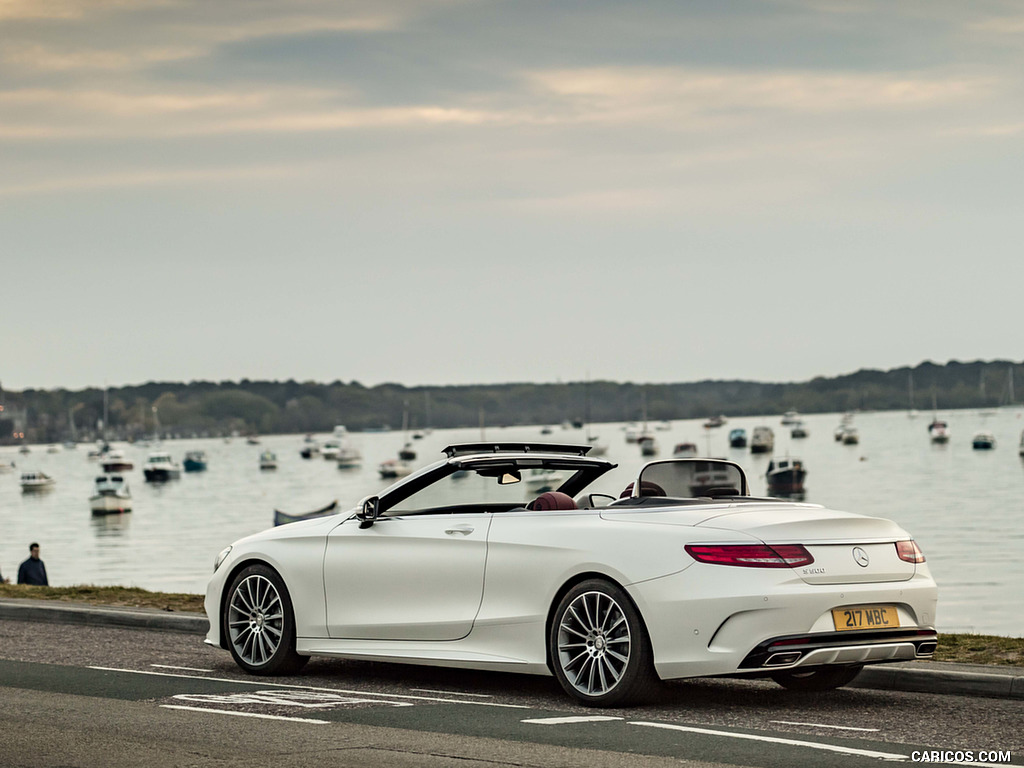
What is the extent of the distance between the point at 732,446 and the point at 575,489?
188 meters

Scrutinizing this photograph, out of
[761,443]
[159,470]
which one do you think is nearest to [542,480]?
[159,470]

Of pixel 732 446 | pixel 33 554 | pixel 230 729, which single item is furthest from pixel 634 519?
pixel 732 446

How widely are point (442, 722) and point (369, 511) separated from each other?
2.22m

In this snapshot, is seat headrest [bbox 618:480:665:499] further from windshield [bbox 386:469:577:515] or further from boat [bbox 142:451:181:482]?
boat [bbox 142:451:181:482]

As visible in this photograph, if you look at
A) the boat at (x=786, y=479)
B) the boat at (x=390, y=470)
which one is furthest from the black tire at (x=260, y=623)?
the boat at (x=390, y=470)

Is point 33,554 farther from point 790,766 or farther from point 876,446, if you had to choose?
point 876,446

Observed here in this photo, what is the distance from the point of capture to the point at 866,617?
28.1 feet

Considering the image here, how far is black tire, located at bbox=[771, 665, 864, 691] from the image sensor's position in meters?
9.53

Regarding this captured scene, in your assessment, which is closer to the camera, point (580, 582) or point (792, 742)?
point (792, 742)

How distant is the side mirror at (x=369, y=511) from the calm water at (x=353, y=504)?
0.76 meters

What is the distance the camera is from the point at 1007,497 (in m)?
87.8

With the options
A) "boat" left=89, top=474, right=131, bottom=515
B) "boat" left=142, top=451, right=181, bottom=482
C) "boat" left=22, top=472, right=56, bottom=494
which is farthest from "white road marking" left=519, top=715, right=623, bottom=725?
"boat" left=142, top=451, right=181, bottom=482

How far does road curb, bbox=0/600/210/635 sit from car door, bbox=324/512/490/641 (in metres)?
3.72

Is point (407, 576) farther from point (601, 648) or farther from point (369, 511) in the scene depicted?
point (601, 648)
